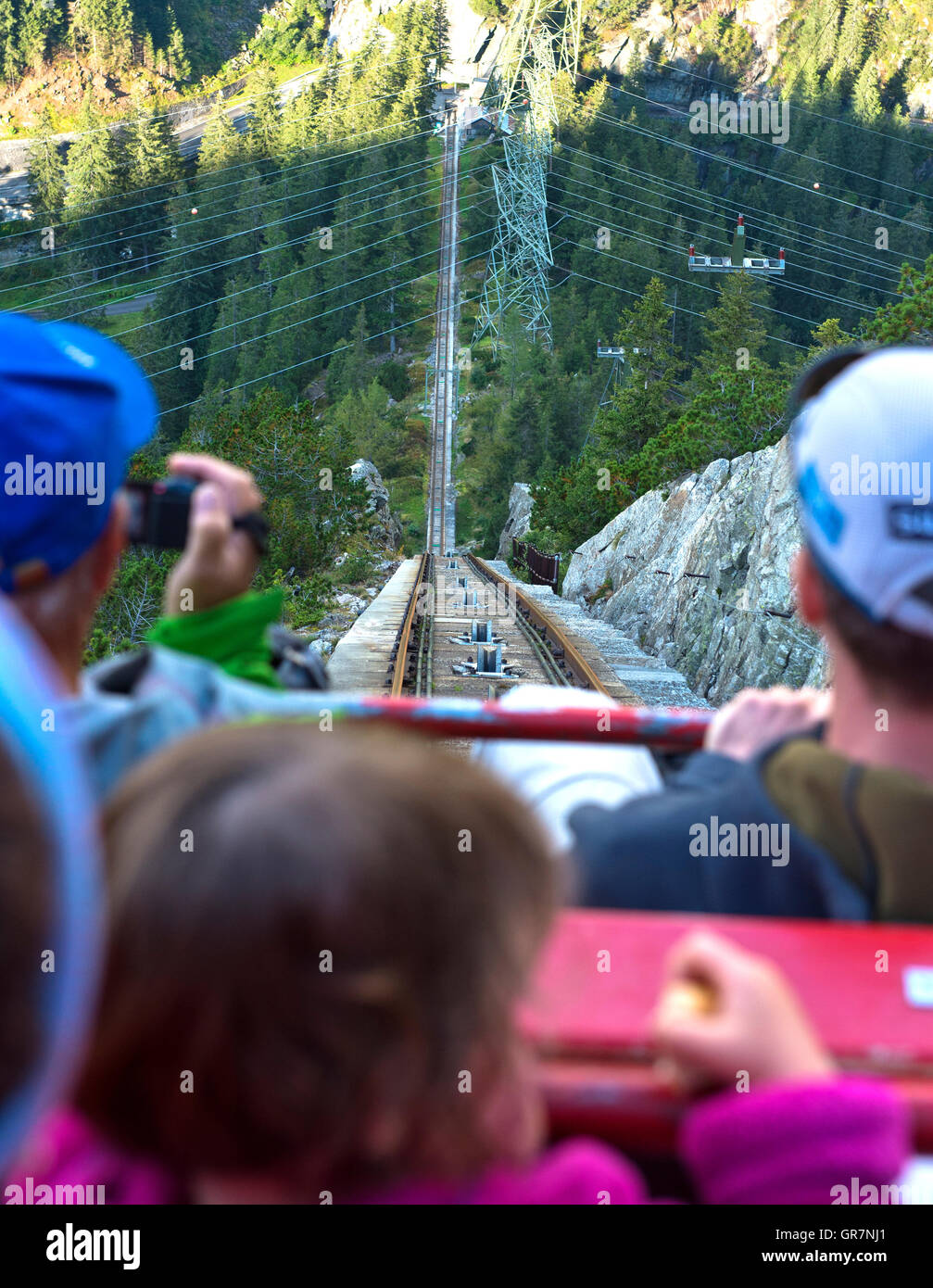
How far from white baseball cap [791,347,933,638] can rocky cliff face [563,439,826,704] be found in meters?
9.58

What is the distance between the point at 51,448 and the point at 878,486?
1.02 metres

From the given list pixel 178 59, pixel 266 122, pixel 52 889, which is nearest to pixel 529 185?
pixel 266 122

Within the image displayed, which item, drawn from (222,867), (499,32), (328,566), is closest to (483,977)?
(222,867)

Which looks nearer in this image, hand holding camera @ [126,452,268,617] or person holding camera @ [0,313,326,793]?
person holding camera @ [0,313,326,793]

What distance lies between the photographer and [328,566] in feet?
85.3

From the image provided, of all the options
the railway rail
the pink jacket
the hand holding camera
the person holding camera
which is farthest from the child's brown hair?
the railway rail

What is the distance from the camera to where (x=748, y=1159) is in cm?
89

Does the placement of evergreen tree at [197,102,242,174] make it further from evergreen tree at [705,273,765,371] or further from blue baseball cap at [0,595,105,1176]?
blue baseball cap at [0,595,105,1176]

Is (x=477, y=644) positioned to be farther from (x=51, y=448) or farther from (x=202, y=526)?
(x=51, y=448)

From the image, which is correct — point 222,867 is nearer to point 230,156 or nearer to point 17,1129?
point 17,1129

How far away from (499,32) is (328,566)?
111715 millimetres

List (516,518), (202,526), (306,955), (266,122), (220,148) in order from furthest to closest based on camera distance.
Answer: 1. (266,122)
2. (220,148)
3. (516,518)
4. (202,526)
5. (306,955)

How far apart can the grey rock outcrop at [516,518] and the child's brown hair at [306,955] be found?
46493 millimetres

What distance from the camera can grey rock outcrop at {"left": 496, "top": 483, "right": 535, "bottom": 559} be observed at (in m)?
49.2
